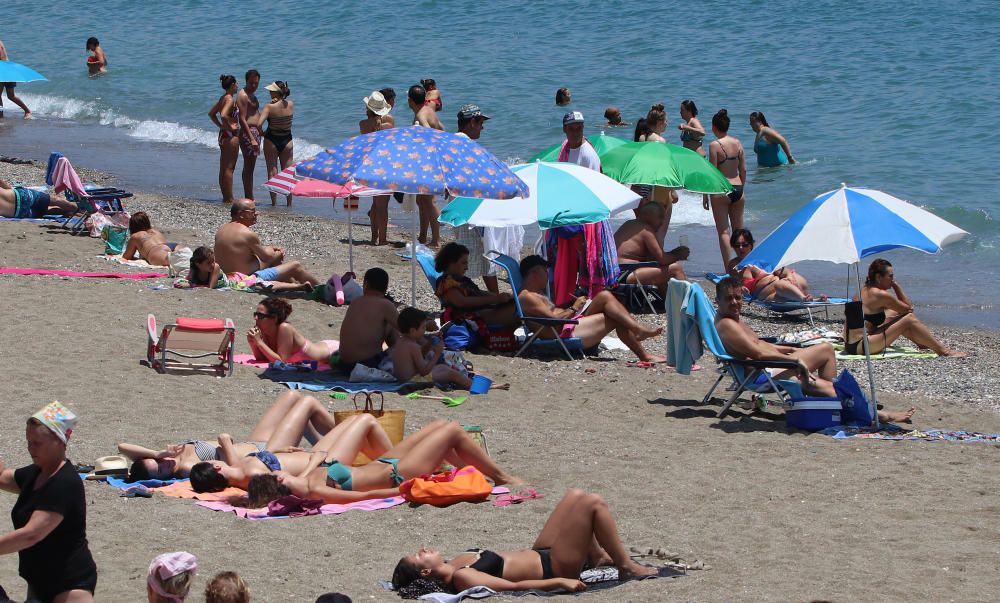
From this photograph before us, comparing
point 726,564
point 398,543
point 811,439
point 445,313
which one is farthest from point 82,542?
point 445,313

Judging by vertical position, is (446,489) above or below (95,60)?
below

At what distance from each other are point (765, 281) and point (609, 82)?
49.7ft

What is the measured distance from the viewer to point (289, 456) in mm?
6207

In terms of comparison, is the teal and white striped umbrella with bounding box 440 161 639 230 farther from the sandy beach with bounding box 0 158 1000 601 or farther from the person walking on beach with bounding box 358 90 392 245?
the person walking on beach with bounding box 358 90 392 245

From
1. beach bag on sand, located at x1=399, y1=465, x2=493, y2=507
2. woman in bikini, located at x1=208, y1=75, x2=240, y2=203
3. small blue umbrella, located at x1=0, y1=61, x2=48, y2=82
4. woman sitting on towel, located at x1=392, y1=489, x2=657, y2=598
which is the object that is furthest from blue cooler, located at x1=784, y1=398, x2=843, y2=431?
woman in bikini, located at x1=208, y1=75, x2=240, y2=203

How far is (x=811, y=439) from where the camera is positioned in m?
7.38

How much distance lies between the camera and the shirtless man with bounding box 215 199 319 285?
10.5m

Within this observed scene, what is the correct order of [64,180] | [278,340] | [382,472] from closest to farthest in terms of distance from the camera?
[382,472]
[278,340]
[64,180]

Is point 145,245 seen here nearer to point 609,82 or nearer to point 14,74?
point 14,74

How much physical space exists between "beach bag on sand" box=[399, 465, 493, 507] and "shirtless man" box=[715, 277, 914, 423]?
216 centimetres

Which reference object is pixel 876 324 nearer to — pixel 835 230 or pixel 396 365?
pixel 835 230

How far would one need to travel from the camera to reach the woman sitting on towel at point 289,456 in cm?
609

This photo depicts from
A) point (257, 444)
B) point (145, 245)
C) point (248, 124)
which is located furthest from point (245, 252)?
point (248, 124)

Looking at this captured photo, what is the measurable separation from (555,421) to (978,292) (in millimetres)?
6533
